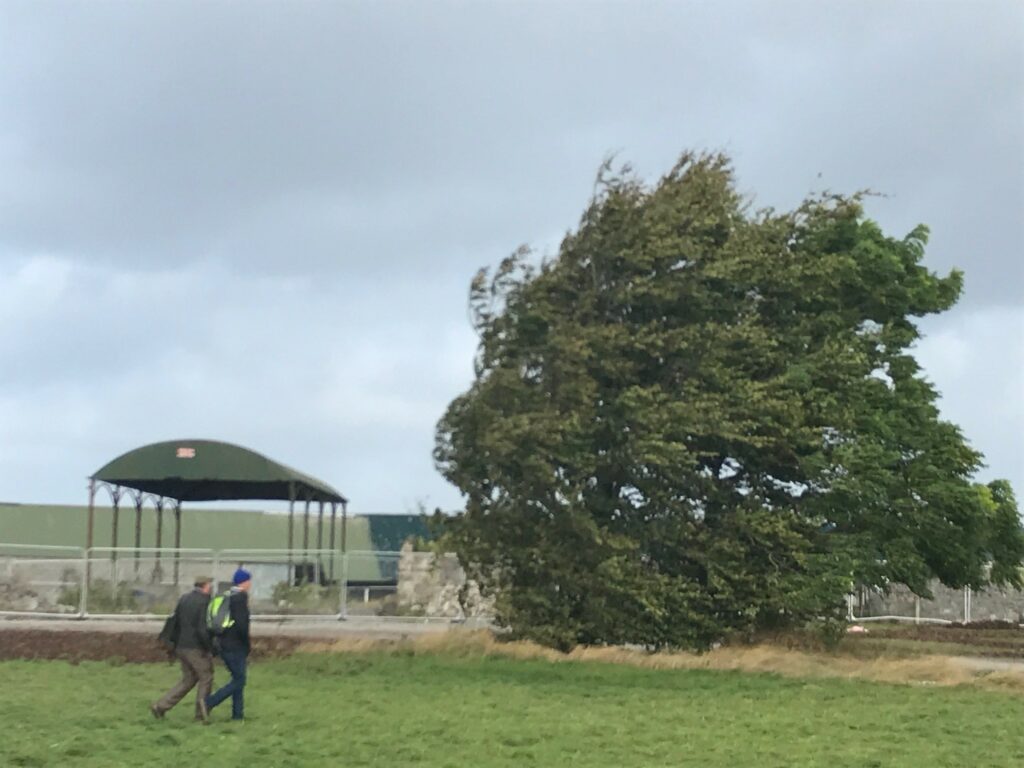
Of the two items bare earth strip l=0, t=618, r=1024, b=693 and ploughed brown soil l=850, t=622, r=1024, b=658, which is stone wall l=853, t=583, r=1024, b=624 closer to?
ploughed brown soil l=850, t=622, r=1024, b=658

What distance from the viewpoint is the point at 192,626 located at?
45.2ft

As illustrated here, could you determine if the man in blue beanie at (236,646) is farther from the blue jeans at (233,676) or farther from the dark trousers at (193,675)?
the dark trousers at (193,675)

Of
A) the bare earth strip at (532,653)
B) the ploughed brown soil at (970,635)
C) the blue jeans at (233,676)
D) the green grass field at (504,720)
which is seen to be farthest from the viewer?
the ploughed brown soil at (970,635)

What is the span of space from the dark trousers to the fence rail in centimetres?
1424

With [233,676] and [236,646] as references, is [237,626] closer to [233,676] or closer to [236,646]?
[236,646]

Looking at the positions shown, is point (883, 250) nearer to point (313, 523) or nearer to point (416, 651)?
point (416, 651)

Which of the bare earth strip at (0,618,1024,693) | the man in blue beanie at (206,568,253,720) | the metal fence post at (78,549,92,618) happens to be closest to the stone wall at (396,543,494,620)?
the bare earth strip at (0,618,1024,693)

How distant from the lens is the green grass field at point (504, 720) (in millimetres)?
11664

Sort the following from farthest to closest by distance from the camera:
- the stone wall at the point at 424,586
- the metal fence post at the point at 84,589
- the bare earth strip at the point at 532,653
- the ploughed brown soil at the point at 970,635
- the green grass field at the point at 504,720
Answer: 1. the stone wall at the point at 424,586
2. the metal fence post at the point at 84,589
3. the ploughed brown soil at the point at 970,635
4. the bare earth strip at the point at 532,653
5. the green grass field at the point at 504,720

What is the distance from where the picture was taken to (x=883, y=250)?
23.9 meters

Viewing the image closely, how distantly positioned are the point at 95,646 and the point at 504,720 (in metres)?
10.6

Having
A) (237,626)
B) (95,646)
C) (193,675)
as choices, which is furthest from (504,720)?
(95,646)

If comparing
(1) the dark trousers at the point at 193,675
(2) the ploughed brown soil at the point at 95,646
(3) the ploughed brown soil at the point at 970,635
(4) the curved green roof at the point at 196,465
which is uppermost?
(4) the curved green roof at the point at 196,465

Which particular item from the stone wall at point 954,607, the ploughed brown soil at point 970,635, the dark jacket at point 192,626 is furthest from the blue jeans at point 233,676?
the stone wall at point 954,607
